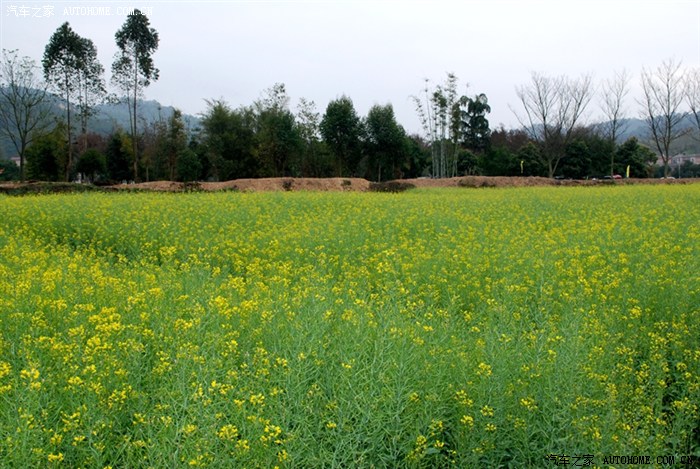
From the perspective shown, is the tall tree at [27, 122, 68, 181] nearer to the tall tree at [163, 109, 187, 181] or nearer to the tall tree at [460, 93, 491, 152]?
the tall tree at [163, 109, 187, 181]

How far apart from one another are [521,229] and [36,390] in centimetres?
948

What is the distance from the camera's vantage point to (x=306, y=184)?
93.9 ft

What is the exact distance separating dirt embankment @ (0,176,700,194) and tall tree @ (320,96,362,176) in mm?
7280

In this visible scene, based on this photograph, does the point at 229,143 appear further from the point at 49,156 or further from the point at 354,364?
the point at 354,364

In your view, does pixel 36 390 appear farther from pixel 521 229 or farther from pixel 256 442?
pixel 521 229

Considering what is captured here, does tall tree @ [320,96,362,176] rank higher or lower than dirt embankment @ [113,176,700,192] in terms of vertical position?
higher

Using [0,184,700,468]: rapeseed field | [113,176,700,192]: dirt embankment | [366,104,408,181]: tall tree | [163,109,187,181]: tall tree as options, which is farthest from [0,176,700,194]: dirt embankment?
[0,184,700,468]: rapeseed field

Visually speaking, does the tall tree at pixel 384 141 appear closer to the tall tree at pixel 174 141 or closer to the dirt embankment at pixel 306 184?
the dirt embankment at pixel 306 184

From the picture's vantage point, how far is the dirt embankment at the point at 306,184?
24.5 m

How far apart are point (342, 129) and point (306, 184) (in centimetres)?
915

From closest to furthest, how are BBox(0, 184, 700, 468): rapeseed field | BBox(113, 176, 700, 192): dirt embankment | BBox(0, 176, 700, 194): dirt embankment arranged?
BBox(0, 184, 700, 468): rapeseed field → BBox(0, 176, 700, 194): dirt embankment → BBox(113, 176, 700, 192): dirt embankment

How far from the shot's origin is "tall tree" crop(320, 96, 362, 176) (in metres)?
36.0

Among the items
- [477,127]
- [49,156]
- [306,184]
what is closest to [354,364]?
[306,184]

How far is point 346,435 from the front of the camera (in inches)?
126
